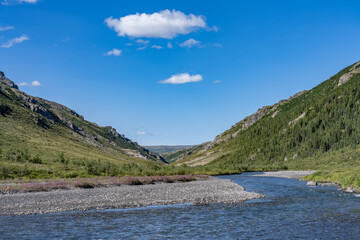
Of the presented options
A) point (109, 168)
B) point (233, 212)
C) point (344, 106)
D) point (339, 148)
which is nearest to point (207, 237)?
point (233, 212)

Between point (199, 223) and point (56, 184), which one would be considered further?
point (56, 184)

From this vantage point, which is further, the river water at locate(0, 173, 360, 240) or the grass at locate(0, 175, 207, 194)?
the grass at locate(0, 175, 207, 194)

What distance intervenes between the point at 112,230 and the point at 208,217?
31.7 ft

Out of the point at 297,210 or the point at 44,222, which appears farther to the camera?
the point at 297,210

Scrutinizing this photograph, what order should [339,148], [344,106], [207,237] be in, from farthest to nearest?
[344,106]
[339,148]
[207,237]

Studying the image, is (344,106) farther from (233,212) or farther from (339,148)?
(233,212)

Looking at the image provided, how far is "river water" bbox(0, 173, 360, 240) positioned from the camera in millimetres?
22656

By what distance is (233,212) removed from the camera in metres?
32.3

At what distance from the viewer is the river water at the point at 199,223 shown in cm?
2266

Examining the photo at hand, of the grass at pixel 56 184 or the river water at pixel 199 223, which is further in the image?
the grass at pixel 56 184

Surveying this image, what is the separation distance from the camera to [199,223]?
26.8 metres

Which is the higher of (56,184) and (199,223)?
(56,184)

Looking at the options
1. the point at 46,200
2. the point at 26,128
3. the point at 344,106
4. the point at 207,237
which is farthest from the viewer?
the point at 26,128

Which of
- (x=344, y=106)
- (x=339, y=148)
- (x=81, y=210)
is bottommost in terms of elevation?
(x=81, y=210)
